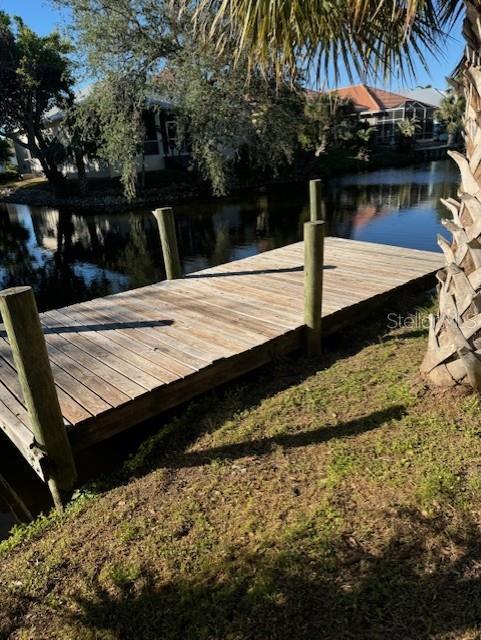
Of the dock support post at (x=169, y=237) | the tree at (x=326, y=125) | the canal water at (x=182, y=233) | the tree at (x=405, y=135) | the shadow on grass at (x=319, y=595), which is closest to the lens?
the shadow on grass at (x=319, y=595)

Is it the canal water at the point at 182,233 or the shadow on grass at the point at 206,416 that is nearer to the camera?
the shadow on grass at the point at 206,416

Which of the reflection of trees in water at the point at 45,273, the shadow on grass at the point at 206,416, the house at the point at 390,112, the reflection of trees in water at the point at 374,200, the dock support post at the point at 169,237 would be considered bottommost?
the reflection of trees in water at the point at 45,273

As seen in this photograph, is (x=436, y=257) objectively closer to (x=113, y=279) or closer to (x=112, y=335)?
(x=112, y=335)

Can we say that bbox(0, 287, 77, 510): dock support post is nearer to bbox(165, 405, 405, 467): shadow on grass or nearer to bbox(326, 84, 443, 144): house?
bbox(165, 405, 405, 467): shadow on grass

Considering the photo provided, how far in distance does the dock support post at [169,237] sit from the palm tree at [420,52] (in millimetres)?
3206

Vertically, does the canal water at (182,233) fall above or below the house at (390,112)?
below

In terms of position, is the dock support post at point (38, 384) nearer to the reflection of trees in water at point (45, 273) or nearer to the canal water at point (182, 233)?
the canal water at point (182, 233)

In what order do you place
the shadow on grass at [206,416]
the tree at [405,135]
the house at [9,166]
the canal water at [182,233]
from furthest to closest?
the tree at [405,135]
the house at [9,166]
the canal water at [182,233]
the shadow on grass at [206,416]

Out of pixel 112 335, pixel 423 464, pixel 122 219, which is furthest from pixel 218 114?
pixel 423 464

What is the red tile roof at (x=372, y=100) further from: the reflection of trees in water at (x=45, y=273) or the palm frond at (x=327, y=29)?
the palm frond at (x=327, y=29)

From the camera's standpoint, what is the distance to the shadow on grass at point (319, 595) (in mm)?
2059

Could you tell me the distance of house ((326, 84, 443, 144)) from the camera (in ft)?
151

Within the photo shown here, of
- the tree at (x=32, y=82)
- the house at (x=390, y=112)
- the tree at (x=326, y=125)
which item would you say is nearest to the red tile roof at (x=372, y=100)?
the house at (x=390, y=112)

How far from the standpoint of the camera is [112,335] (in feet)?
16.5
